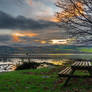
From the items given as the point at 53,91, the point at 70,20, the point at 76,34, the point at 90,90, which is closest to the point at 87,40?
the point at 76,34

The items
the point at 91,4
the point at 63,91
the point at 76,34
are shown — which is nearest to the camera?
the point at 63,91

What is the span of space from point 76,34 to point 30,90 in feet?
24.0

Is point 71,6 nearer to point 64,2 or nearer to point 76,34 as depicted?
point 64,2

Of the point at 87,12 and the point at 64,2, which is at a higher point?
the point at 64,2

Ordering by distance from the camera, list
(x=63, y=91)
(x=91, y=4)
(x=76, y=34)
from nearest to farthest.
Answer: (x=63, y=91) → (x=91, y=4) → (x=76, y=34)

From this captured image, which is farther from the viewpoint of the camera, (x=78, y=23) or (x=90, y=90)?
(x=78, y=23)

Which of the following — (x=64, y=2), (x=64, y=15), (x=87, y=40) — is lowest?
(x=87, y=40)

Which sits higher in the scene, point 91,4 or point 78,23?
point 91,4

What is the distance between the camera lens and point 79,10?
12273 millimetres

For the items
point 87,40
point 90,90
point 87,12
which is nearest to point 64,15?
point 87,12

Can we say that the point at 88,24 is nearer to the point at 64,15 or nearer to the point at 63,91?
the point at 64,15

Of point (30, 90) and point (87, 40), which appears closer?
point (30, 90)

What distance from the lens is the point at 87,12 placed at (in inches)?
484

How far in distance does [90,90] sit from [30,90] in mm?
3263
